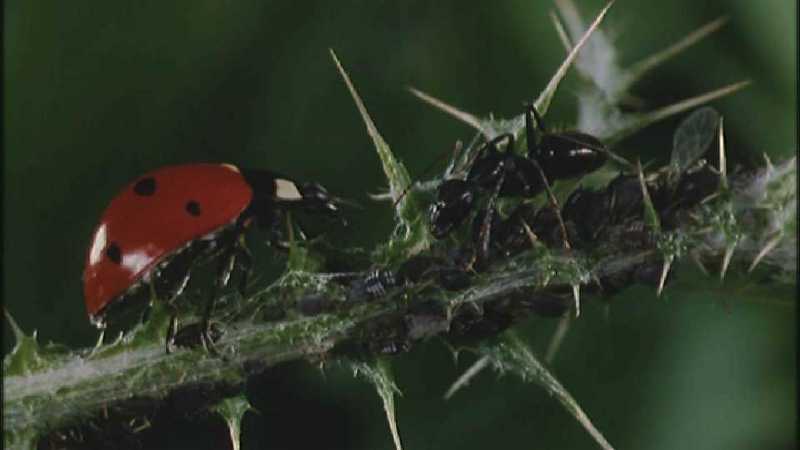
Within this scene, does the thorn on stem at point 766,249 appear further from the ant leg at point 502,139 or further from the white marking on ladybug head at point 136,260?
the white marking on ladybug head at point 136,260

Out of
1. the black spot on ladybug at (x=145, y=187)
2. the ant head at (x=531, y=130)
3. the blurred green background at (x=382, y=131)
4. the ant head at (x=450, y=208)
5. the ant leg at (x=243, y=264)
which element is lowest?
the blurred green background at (x=382, y=131)

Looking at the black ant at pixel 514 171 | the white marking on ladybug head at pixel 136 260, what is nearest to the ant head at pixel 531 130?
the black ant at pixel 514 171

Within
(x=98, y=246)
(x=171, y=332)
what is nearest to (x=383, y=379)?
(x=171, y=332)

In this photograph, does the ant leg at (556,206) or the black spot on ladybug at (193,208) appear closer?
the ant leg at (556,206)

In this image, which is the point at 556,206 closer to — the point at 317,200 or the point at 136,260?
the point at 317,200

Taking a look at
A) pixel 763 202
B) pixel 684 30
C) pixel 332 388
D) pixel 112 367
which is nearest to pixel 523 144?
pixel 763 202

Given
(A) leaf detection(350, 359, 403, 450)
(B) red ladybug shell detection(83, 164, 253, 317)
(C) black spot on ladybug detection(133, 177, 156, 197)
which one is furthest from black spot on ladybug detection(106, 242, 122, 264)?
(A) leaf detection(350, 359, 403, 450)

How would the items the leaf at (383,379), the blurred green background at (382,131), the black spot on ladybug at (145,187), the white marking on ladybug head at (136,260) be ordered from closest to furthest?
the leaf at (383,379), the white marking on ladybug head at (136,260), the black spot on ladybug at (145,187), the blurred green background at (382,131)
